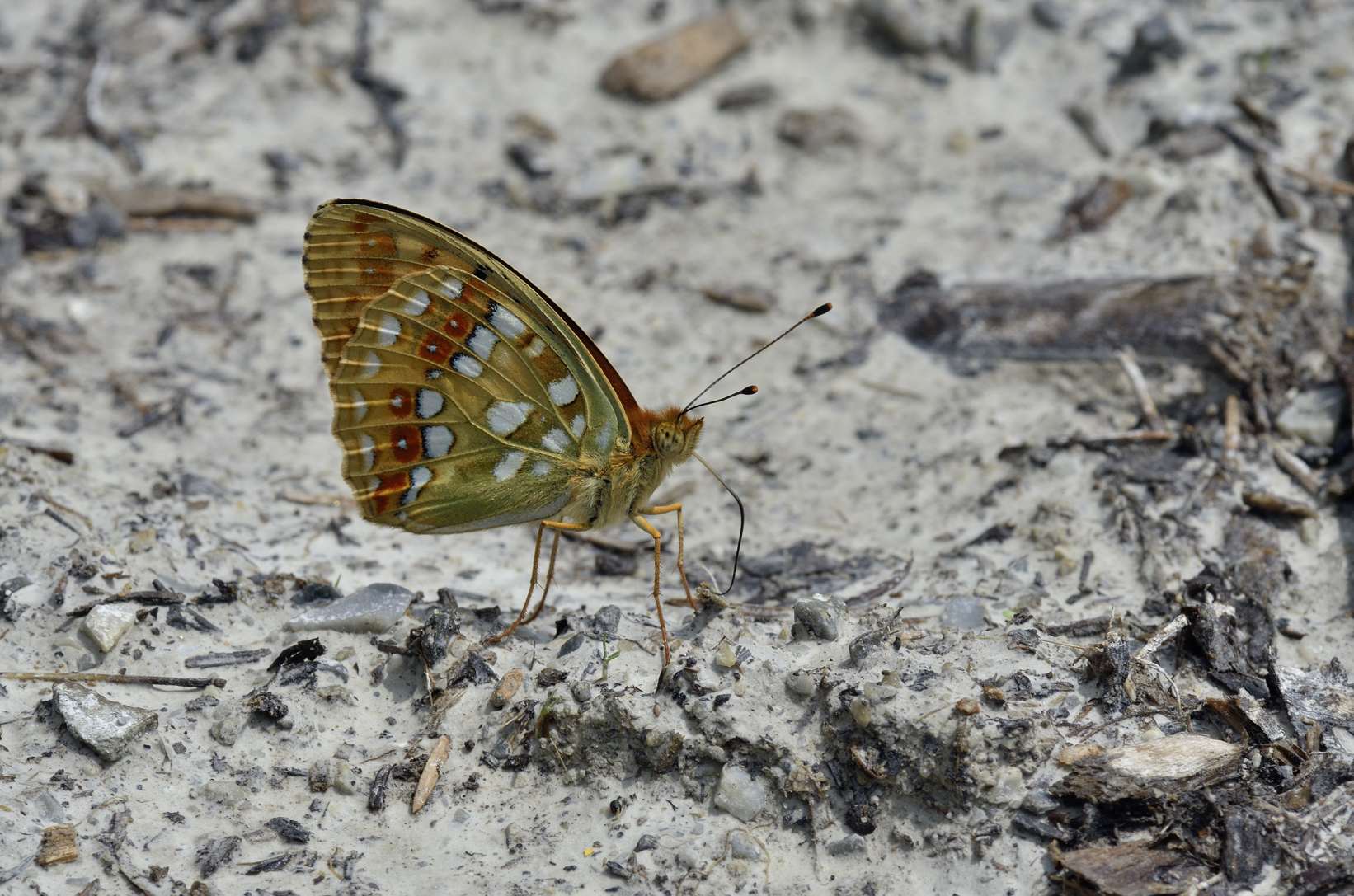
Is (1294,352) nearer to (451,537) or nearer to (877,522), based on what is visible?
(877,522)

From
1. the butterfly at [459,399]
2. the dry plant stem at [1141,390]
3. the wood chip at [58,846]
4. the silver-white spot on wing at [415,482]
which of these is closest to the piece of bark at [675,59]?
the dry plant stem at [1141,390]

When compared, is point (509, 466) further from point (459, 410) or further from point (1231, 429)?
point (1231, 429)

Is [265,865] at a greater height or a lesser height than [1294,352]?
greater

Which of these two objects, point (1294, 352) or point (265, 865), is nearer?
point (265, 865)

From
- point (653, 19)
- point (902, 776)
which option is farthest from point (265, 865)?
point (653, 19)

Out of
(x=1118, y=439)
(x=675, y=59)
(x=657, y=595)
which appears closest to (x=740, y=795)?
(x=657, y=595)
